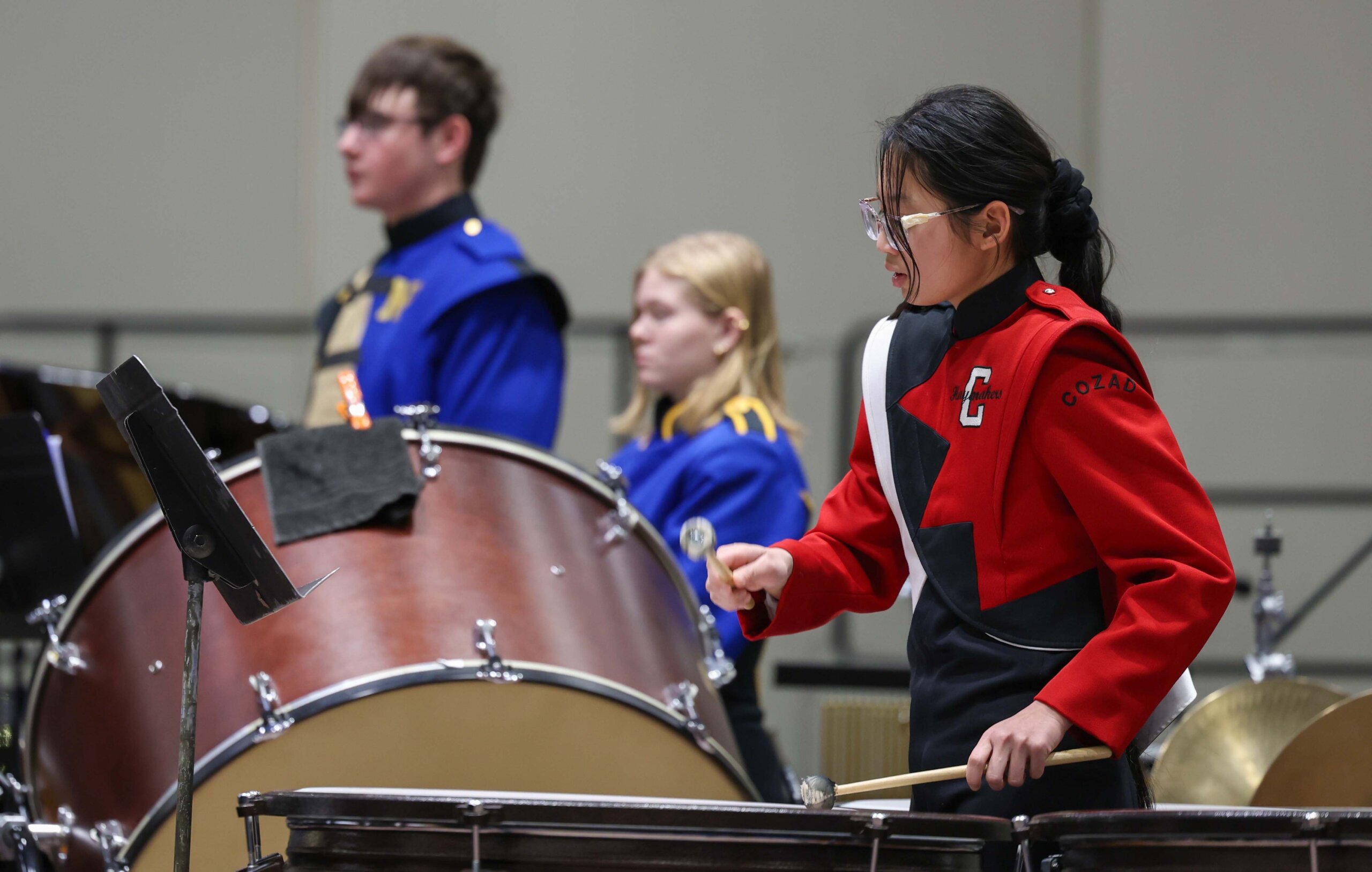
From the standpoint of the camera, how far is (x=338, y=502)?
6.41 ft

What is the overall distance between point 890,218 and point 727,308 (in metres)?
1.37

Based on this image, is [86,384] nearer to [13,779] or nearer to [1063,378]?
[13,779]

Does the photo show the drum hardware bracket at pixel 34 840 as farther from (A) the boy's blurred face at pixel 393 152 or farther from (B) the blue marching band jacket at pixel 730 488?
(A) the boy's blurred face at pixel 393 152

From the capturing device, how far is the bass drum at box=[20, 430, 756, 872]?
1.75 m

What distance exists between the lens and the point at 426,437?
80.3 inches

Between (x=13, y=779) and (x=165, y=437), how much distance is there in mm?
974

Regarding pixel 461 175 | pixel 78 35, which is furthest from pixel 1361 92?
pixel 78 35

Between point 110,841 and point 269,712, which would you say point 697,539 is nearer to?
point 269,712

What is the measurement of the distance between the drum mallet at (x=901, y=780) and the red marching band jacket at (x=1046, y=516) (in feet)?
0.07

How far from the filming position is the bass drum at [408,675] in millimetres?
1755

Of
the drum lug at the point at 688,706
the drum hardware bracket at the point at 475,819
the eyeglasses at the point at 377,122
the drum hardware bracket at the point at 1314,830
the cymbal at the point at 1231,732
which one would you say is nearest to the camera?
the drum hardware bracket at the point at 1314,830

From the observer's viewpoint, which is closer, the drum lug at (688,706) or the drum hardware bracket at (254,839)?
the drum hardware bracket at (254,839)

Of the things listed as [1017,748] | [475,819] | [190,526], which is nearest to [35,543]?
[190,526]

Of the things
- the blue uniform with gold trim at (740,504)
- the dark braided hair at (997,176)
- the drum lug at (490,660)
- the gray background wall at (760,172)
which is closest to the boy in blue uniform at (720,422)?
the blue uniform with gold trim at (740,504)
